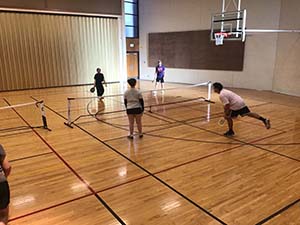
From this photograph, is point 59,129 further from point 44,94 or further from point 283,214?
point 44,94

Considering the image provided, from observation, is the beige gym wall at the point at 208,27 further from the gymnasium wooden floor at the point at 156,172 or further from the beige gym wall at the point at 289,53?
the gymnasium wooden floor at the point at 156,172

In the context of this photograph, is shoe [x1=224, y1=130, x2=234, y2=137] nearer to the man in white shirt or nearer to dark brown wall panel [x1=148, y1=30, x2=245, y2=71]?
the man in white shirt

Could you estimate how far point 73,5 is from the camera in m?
15.5

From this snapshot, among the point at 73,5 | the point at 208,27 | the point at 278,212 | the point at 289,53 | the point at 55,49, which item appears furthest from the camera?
the point at 55,49

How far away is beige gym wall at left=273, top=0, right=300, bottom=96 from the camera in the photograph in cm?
1220

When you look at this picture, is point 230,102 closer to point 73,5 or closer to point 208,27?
point 208,27

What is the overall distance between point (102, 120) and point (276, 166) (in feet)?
16.9

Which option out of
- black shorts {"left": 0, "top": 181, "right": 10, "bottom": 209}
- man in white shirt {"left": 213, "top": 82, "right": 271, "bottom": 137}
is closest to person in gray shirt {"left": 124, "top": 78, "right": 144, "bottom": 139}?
man in white shirt {"left": 213, "top": 82, "right": 271, "bottom": 137}

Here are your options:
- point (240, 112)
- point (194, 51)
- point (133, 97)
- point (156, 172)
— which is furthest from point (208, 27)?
point (156, 172)

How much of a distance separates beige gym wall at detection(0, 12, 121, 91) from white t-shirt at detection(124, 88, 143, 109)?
11.3 metres

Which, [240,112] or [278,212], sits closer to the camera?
[278,212]

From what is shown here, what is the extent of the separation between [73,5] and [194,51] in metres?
7.52

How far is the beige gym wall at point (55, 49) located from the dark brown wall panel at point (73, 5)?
0.57 metres

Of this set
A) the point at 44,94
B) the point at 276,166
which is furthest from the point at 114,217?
the point at 44,94
